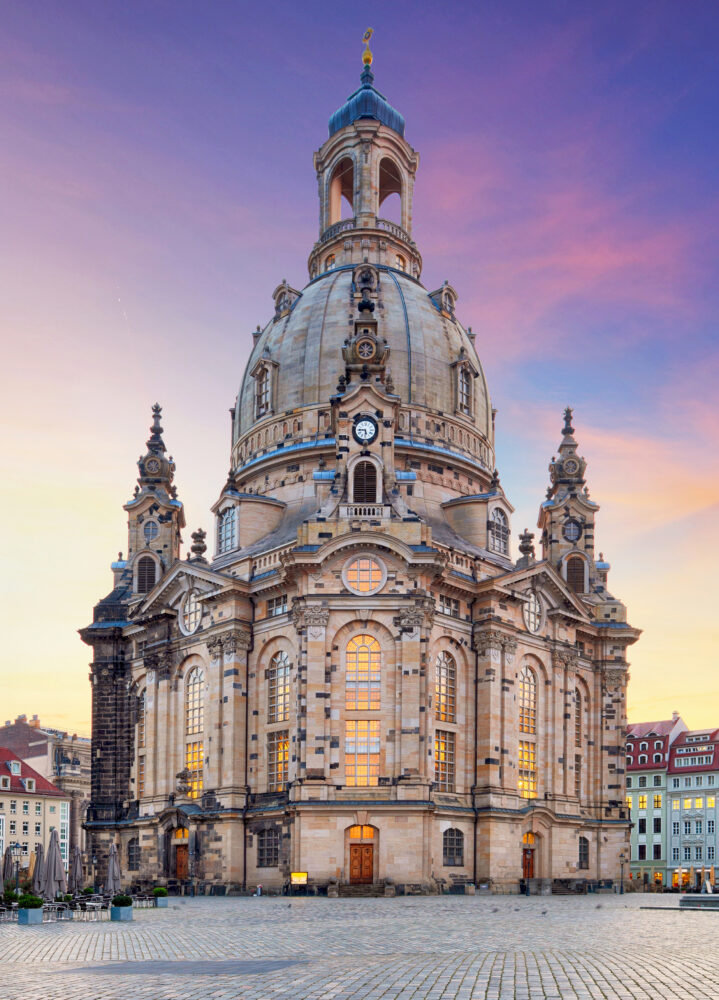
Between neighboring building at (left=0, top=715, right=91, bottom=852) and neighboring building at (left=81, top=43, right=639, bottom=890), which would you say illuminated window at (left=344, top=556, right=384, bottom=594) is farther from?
neighboring building at (left=0, top=715, right=91, bottom=852)

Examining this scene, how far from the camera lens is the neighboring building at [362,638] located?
65.8 m

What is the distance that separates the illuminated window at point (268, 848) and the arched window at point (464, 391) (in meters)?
36.4

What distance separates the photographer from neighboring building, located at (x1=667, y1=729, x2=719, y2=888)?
124188 millimetres

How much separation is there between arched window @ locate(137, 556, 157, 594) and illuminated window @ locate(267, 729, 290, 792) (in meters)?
26.9

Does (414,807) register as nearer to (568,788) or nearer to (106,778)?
(568,788)

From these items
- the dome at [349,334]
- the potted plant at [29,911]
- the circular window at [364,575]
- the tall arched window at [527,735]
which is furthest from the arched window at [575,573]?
the potted plant at [29,911]

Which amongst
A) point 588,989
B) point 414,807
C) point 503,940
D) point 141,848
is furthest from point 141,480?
point 588,989

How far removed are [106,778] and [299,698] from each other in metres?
28.7

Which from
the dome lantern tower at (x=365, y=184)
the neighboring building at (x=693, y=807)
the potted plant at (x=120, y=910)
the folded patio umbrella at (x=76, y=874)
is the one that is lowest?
the neighboring building at (x=693, y=807)

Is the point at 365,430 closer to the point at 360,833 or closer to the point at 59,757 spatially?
the point at 360,833

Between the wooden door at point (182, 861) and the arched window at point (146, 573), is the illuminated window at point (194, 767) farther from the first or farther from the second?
the arched window at point (146, 573)

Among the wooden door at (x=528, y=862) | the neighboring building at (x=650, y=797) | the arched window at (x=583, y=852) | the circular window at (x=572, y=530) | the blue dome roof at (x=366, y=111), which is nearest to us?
the wooden door at (x=528, y=862)

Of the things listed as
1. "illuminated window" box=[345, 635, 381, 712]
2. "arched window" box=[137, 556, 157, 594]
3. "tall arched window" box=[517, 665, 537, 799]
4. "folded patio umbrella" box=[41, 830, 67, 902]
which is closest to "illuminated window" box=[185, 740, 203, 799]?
"illuminated window" box=[345, 635, 381, 712]

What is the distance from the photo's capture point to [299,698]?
65.8 m
